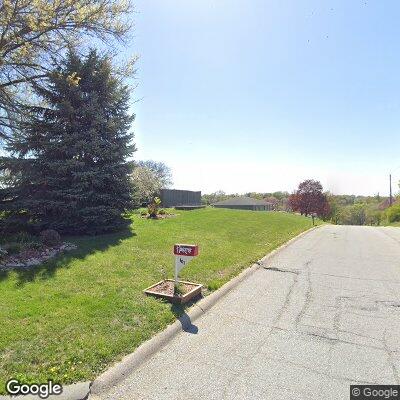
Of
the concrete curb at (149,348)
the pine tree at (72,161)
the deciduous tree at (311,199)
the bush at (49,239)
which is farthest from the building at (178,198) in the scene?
the deciduous tree at (311,199)

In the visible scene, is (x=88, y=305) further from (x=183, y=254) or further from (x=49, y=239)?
(x=49, y=239)

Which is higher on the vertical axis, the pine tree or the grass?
the pine tree

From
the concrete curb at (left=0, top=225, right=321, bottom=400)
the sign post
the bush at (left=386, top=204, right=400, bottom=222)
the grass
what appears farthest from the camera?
the bush at (left=386, top=204, right=400, bottom=222)

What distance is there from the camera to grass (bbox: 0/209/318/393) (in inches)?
147

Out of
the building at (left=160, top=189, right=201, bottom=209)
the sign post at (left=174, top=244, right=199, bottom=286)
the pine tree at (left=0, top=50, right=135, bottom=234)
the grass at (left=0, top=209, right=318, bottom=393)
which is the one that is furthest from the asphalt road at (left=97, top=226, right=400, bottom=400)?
the building at (left=160, top=189, right=201, bottom=209)

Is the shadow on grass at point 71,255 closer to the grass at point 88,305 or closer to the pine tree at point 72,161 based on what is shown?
the grass at point 88,305

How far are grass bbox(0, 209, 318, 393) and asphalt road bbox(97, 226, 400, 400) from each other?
0.57 meters

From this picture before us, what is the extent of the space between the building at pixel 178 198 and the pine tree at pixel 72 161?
490 inches

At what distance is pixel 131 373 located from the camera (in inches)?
146

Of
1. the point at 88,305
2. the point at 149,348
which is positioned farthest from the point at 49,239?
the point at 149,348

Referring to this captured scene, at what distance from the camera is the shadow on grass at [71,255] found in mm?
6695

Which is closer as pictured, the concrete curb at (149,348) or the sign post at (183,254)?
the concrete curb at (149,348)

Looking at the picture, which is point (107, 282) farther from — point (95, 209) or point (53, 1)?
point (53, 1)

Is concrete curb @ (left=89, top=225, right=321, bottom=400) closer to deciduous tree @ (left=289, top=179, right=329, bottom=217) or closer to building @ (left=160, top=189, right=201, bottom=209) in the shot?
building @ (left=160, top=189, right=201, bottom=209)
